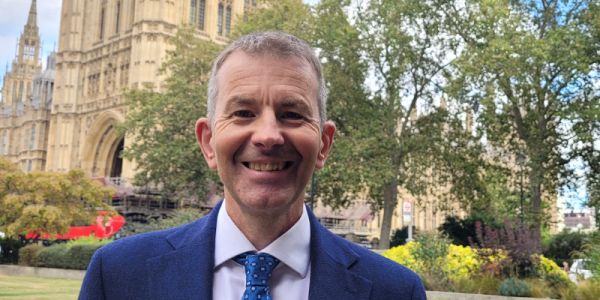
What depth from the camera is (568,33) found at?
26391 mm

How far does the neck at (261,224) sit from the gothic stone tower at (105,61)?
→ 51.0 metres

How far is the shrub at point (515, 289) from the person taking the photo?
44.3ft

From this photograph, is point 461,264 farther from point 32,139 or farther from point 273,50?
point 32,139

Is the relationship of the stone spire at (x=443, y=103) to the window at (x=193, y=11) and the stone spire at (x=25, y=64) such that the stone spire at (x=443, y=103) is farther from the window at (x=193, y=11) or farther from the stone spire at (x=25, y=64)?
the stone spire at (x=25, y=64)

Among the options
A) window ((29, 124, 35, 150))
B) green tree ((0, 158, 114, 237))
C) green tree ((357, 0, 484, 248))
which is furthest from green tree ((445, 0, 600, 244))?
window ((29, 124, 35, 150))

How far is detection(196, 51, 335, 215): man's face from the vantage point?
226 centimetres

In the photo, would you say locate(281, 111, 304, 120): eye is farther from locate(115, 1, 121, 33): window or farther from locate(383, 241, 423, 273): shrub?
locate(115, 1, 121, 33): window

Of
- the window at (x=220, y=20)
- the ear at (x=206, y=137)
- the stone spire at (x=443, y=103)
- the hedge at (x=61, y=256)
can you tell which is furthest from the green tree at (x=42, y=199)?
the window at (x=220, y=20)

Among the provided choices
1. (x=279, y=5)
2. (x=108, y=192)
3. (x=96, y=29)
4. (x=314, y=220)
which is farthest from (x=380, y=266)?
(x=96, y=29)

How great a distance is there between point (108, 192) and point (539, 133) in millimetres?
18867

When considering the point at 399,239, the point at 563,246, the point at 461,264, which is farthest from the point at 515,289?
the point at 399,239

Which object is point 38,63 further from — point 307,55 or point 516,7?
point 307,55

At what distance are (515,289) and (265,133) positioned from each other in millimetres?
12451

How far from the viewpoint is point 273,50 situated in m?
2.37
